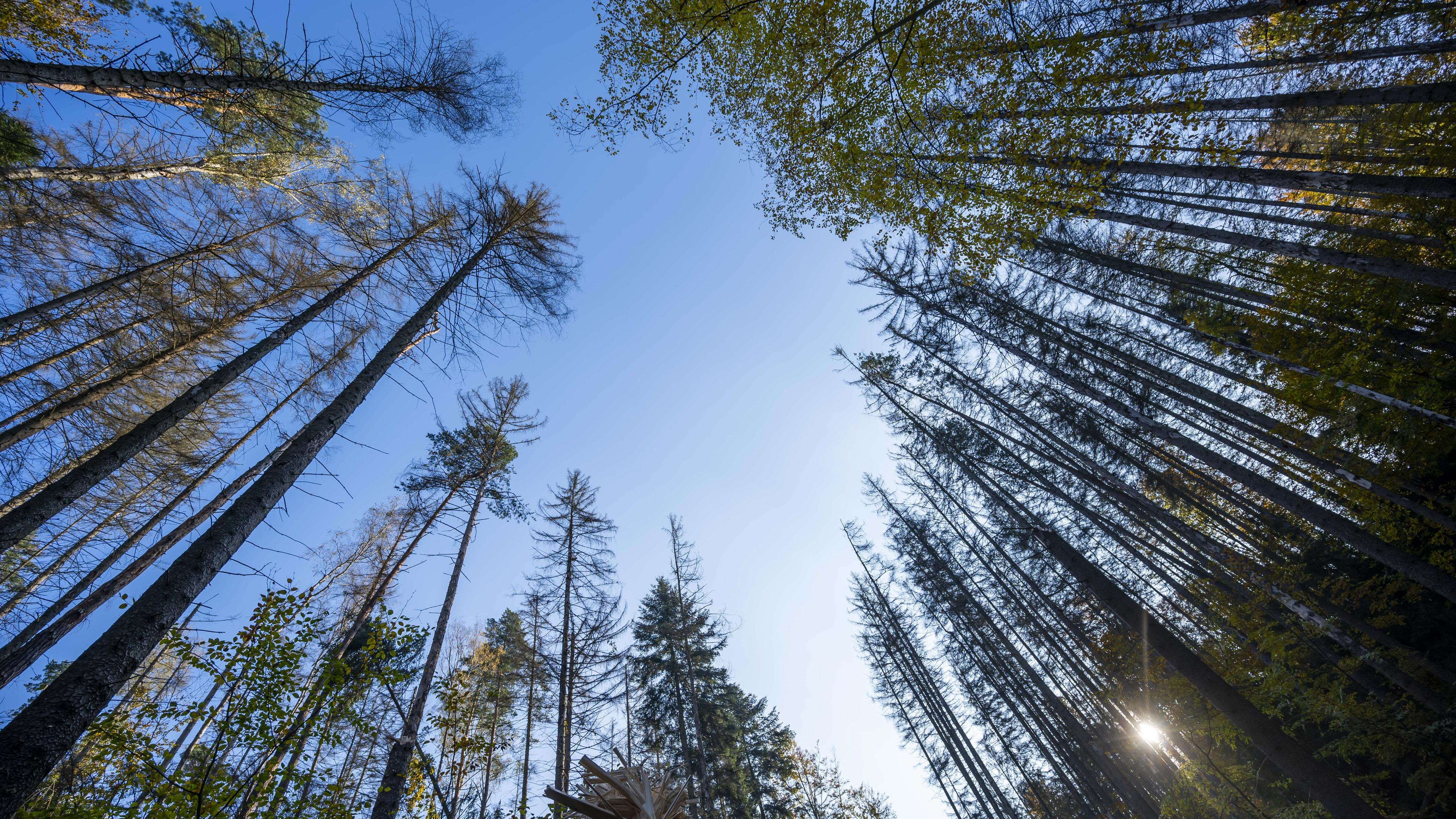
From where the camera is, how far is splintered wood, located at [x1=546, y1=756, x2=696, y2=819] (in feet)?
7.57

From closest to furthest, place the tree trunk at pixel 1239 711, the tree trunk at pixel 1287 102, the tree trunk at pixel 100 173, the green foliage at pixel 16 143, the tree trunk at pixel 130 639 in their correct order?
the tree trunk at pixel 130 639 < the tree trunk at pixel 1239 711 < the tree trunk at pixel 1287 102 < the green foliage at pixel 16 143 < the tree trunk at pixel 100 173

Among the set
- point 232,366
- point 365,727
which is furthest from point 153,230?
point 365,727

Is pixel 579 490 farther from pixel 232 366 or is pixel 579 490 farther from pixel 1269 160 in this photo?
pixel 1269 160

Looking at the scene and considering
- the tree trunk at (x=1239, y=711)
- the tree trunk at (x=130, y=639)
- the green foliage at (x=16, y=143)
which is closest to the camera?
the tree trunk at (x=130, y=639)

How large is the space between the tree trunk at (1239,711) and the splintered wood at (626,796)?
553 cm

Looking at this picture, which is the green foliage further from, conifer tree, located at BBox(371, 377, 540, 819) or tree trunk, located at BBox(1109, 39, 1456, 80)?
tree trunk, located at BBox(1109, 39, 1456, 80)

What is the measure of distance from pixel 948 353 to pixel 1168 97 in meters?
8.57

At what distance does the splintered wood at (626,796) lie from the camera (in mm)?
2309

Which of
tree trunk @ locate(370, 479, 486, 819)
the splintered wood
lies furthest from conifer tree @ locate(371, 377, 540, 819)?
the splintered wood

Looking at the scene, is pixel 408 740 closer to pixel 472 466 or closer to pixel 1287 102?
pixel 472 466

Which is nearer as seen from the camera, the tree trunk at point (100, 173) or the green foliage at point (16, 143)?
the green foliage at point (16, 143)

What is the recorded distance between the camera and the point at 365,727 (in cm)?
534

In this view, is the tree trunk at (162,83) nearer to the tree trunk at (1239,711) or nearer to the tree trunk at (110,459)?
the tree trunk at (110,459)

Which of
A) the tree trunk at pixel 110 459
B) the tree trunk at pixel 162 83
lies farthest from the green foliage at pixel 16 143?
the tree trunk at pixel 110 459
